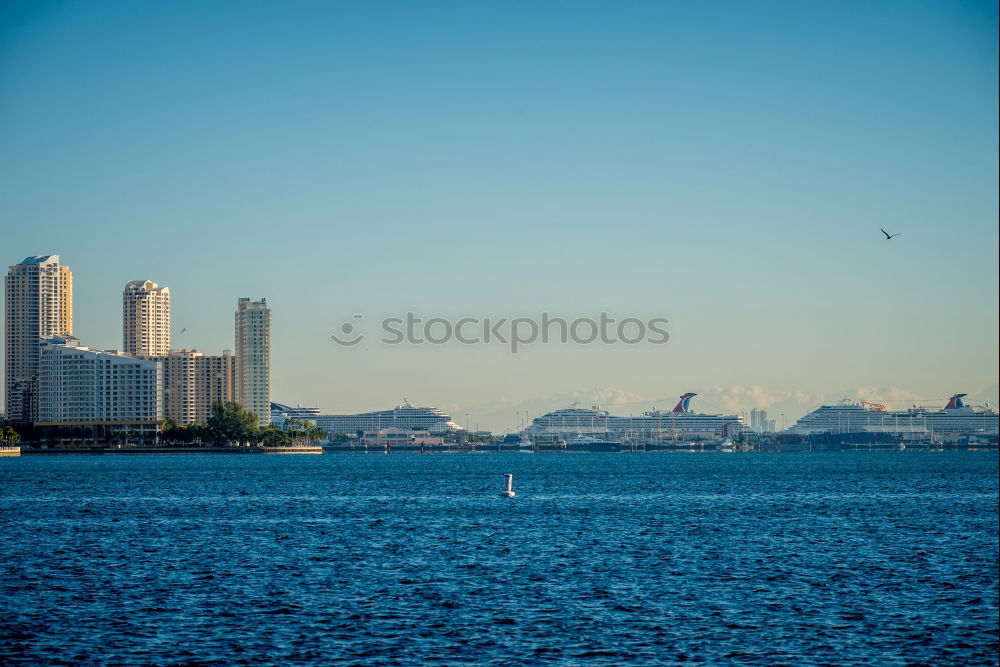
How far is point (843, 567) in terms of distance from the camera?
3975 cm

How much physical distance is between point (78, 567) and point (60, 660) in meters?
15.5

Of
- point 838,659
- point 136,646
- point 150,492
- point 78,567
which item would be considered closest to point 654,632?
point 838,659

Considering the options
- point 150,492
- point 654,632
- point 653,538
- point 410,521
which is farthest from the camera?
point 150,492

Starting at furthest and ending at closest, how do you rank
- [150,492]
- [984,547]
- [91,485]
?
[91,485], [150,492], [984,547]

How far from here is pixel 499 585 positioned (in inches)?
1394

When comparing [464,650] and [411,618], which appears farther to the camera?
[411,618]

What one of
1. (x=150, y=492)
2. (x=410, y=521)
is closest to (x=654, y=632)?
(x=410, y=521)

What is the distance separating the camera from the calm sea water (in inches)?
1051

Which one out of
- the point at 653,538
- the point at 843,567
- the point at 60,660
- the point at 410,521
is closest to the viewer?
the point at 60,660

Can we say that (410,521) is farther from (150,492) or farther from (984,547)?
(150,492)

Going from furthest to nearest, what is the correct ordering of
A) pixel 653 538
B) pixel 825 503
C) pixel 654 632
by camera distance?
pixel 825 503, pixel 653 538, pixel 654 632

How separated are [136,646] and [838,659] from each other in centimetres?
1542

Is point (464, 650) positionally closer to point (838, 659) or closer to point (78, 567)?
point (838, 659)

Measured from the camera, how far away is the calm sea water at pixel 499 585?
26.7 metres
